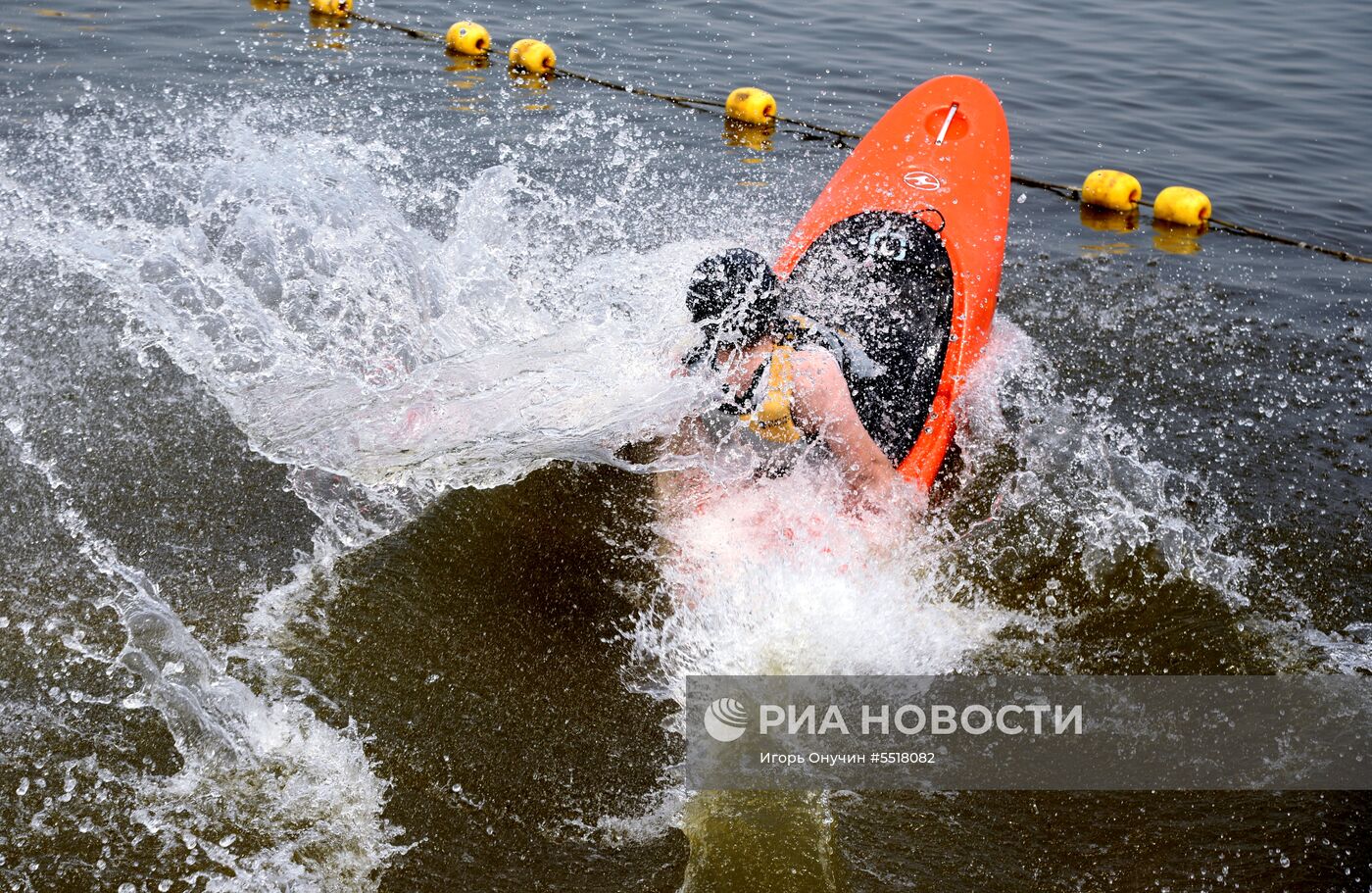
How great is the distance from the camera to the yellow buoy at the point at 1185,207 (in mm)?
6910

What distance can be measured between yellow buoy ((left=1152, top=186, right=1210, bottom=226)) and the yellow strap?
178 inches

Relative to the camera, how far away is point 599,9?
10.6 metres

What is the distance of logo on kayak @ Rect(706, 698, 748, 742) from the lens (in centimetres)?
307

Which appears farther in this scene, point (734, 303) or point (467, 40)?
point (467, 40)

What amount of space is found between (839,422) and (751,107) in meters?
5.12

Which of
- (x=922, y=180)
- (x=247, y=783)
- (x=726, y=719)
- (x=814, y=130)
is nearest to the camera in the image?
(x=247, y=783)

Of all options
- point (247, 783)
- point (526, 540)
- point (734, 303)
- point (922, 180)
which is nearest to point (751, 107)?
point (922, 180)

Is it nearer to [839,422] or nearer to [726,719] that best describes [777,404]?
[839,422]

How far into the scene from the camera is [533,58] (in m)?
8.75

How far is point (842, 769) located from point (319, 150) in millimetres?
4496

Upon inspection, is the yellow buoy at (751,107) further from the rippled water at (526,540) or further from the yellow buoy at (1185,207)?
the yellow buoy at (1185,207)

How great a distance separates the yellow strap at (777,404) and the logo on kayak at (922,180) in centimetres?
189

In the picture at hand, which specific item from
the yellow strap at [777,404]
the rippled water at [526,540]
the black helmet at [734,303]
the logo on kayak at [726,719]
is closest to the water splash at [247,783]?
the rippled water at [526,540]

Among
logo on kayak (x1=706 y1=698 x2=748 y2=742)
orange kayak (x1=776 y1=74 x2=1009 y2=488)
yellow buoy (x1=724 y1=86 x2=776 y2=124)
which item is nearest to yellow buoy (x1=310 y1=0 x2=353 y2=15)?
yellow buoy (x1=724 y1=86 x2=776 y2=124)
